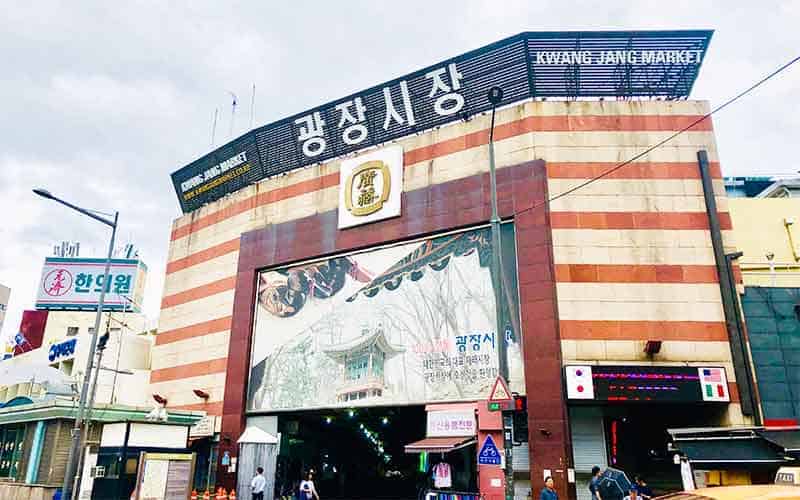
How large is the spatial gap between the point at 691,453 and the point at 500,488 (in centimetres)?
750

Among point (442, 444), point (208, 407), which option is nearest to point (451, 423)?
point (442, 444)

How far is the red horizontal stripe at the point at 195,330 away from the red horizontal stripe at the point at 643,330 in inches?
675

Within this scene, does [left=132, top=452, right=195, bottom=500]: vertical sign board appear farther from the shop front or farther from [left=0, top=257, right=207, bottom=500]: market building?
the shop front

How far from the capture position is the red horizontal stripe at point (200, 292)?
30.2 meters

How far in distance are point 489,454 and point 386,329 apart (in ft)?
37.7

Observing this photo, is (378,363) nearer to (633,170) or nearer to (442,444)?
(442,444)

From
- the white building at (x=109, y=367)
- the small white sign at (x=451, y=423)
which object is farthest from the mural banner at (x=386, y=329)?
the white building at (x=109, y=367)

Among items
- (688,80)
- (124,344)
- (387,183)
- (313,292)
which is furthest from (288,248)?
(688,80)

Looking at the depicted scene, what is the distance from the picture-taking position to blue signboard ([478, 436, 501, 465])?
12855mm

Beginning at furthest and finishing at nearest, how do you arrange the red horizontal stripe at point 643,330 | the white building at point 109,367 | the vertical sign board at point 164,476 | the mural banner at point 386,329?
the white building at point 109,367, the mural banner at point 386,329, the red horizontal stripe at point 643,330, the vertical sign board at point 164,476

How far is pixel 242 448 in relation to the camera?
2558cm

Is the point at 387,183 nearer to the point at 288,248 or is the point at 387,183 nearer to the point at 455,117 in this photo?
the point at 455,117

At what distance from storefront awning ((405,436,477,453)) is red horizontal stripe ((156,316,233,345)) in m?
12.9

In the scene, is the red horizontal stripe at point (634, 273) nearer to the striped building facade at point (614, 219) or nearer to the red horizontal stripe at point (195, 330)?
the striped building facade at point (614, 219)
